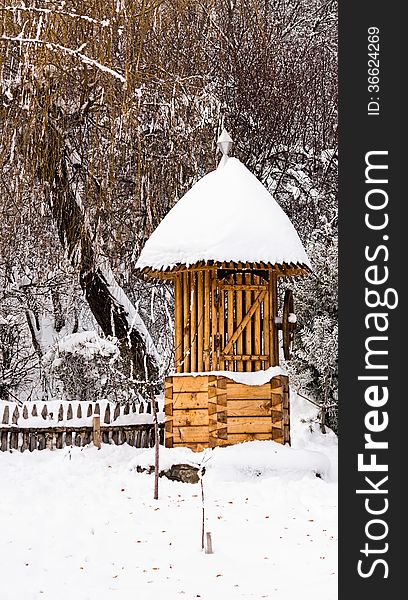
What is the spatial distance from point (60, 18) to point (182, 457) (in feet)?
18.1

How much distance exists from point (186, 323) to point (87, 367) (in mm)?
7456

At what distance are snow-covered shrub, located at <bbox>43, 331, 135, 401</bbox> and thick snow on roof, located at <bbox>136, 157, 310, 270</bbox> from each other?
470cm

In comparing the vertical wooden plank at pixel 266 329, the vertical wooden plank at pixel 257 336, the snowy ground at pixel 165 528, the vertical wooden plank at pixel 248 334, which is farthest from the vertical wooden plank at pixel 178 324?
the snowy ground at pixel 165 528

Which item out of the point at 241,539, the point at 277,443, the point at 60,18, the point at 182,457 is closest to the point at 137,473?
the point at 182,457

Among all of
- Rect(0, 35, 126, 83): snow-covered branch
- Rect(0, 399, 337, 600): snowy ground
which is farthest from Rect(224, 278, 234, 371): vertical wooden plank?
Rect(0, 35, 126, 83): snow-covered branch

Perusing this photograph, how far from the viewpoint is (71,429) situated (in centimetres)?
1258

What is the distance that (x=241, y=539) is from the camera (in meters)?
7.47

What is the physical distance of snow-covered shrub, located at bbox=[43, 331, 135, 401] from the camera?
51.9ft

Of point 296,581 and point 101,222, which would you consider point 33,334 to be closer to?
point 101,222

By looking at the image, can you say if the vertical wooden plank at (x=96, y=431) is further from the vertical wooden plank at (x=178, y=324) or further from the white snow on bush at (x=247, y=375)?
the white snow on bush at (x=247, y=375)

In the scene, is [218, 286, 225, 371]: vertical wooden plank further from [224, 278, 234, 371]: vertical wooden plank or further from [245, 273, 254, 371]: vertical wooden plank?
[245, 273, 254, 371]: vertical wooden plank

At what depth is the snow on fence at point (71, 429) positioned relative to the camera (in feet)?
41.0

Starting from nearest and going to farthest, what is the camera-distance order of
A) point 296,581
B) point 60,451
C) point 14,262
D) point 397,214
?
1. point 397,214
2. point 296,581
3. point 60,451
4. point 14,262

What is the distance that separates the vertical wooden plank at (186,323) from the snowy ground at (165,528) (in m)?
1.25
